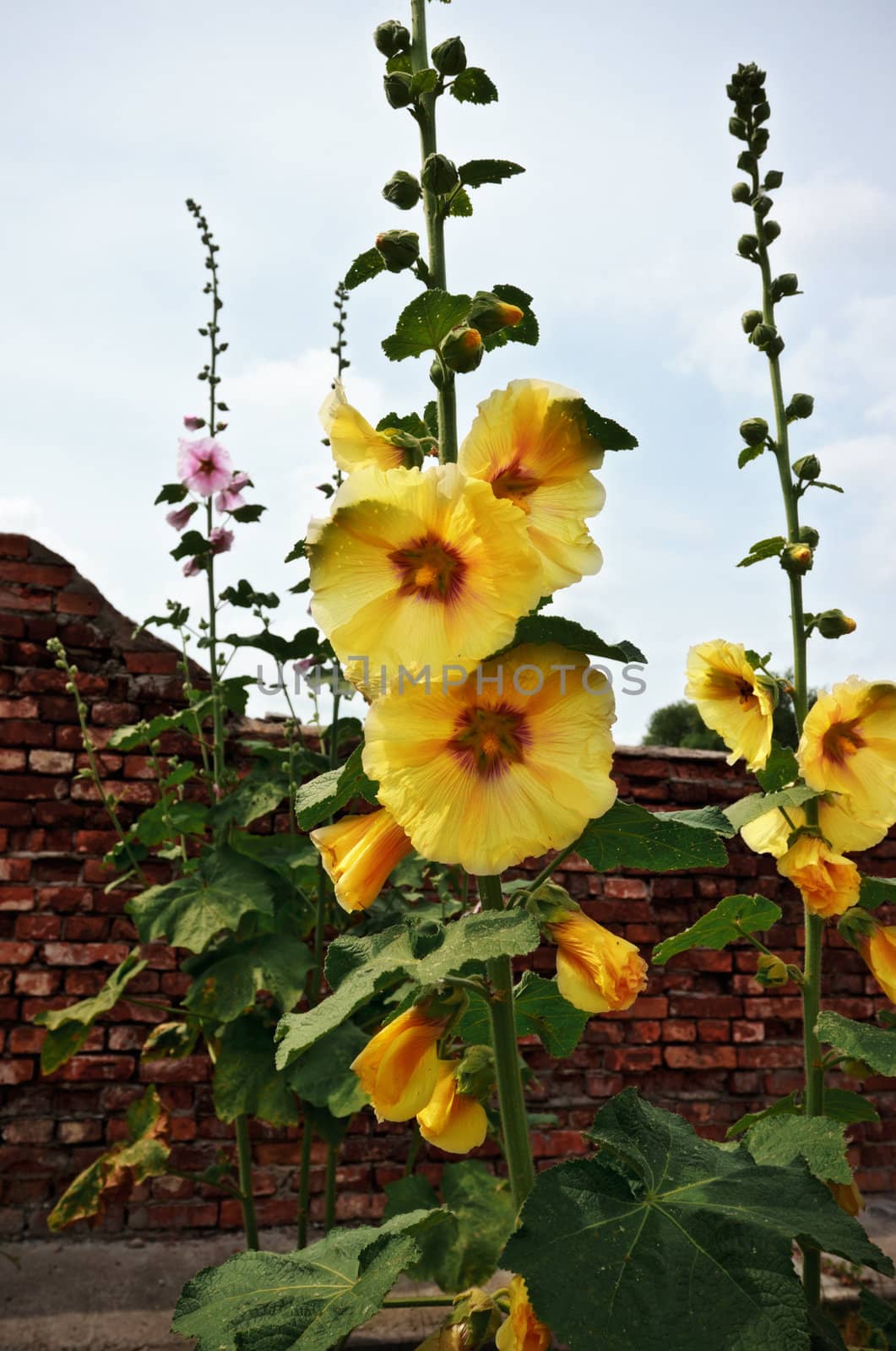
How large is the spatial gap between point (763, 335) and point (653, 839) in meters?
1.22

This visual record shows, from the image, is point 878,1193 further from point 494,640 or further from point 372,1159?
point 494,640

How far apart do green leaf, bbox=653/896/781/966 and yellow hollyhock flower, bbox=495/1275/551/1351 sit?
0.72 metres

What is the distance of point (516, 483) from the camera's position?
808 mm

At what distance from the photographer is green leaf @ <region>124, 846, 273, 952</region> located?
2.00 metres

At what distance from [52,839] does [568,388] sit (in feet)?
8.29

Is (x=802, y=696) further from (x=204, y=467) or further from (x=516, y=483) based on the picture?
(x=204, y=467)

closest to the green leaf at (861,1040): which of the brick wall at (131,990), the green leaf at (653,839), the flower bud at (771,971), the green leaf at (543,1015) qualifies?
the flower bud at (771,971)

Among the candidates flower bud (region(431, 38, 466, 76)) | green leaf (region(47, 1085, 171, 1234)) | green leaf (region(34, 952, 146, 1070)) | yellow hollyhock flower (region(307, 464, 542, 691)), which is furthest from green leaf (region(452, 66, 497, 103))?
green leaf (region(47, 1085, 171, 1234))

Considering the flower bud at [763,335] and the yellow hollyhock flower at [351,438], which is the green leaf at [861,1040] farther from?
the flower bud at [763,335]

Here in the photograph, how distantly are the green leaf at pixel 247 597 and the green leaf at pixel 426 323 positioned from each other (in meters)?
1.53

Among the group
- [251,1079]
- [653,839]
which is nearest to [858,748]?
[653,839]

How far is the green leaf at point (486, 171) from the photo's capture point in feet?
3.18

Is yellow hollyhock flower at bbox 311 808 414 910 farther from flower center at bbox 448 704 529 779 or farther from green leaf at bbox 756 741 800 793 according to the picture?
green leaf at bbox 756 741 800 793

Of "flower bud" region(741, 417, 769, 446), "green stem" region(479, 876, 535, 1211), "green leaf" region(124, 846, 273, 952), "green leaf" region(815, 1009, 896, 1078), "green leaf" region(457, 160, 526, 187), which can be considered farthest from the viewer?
"green leaf" region(124, 846, 273, 952)
